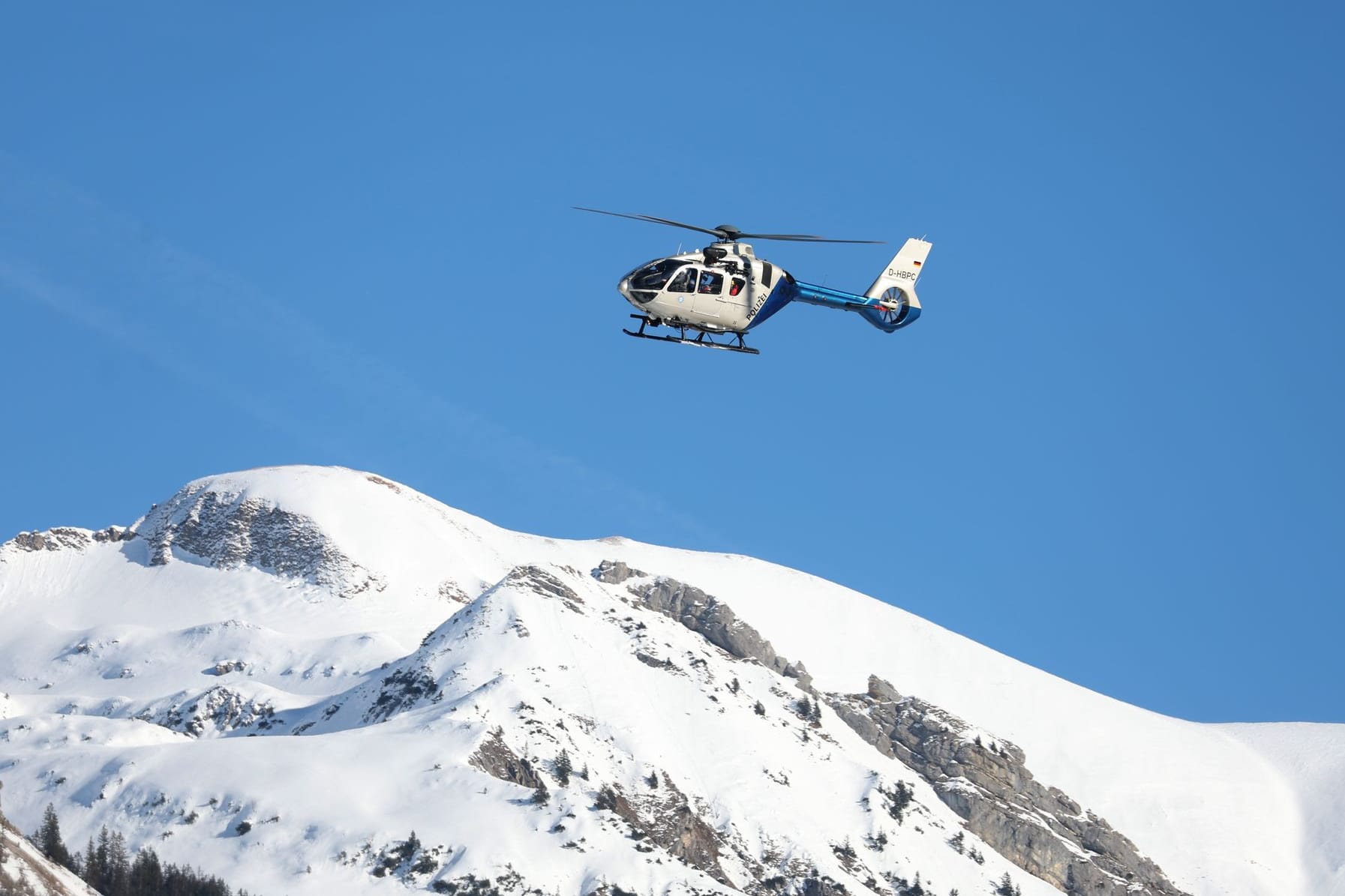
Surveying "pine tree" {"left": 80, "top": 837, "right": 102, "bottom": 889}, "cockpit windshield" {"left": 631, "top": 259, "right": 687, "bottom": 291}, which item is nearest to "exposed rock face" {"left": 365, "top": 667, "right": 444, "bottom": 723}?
"pine tree" {"left": 80, "top": 837, "right": 102, "bottom": 889}

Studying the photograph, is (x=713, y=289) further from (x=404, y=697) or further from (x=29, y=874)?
(x=404, y=697)

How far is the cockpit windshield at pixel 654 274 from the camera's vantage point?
93.2 metres

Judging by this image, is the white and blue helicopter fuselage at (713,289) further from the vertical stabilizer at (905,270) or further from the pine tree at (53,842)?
the pine tree at (53,842)

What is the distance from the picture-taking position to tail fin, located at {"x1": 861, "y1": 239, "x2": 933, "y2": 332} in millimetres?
111000

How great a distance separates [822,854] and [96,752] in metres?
69.5

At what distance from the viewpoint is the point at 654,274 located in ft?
307

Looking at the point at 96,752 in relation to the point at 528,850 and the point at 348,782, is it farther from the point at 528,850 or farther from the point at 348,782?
the point at 528,850

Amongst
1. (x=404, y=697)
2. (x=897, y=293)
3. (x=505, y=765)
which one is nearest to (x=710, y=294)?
(x=897, y=293)

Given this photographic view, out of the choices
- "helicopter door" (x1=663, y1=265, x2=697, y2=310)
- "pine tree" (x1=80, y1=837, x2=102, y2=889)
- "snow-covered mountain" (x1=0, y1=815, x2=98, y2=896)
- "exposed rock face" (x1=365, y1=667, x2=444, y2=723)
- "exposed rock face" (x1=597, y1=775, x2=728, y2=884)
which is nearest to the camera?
"helicopter door" (x1=663, y1=265, x2=697, y2=310)

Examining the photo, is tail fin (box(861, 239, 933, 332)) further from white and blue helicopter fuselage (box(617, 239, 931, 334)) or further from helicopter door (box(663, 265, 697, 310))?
helicopter door (box(663, 265, 697, 310))

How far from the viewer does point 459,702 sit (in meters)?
182

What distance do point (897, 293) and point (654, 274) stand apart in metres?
23.3

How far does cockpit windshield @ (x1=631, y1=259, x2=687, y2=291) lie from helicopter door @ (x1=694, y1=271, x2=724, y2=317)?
174cm

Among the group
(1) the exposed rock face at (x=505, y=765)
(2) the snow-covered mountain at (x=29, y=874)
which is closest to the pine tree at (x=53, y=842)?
(2) the snow-covered mountain at (x=29, y=874)
